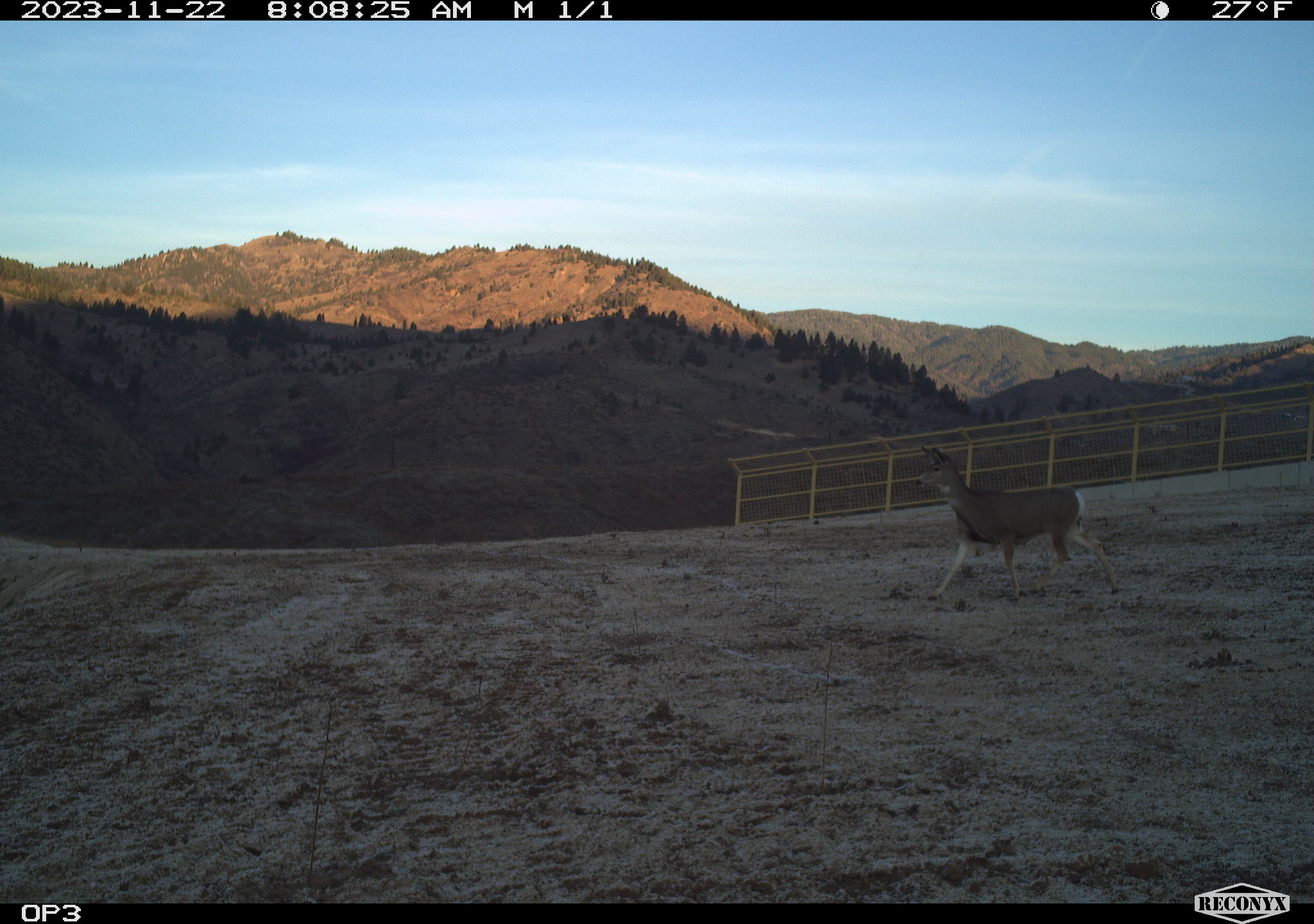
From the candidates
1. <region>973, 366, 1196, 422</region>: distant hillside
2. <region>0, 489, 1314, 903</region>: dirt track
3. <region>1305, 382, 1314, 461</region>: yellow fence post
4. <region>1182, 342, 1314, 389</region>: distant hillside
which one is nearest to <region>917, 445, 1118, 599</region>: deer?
<region>0, 489, 1314, 903</region>: dirt track

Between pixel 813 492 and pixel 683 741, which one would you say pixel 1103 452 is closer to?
pixel 813 492

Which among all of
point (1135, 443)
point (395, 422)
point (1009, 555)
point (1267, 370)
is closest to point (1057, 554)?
point (1009, 555)

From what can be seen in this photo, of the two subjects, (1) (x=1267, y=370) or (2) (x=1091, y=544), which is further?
(1) (x=1267, y=370)

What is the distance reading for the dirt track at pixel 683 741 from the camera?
18.9 ft

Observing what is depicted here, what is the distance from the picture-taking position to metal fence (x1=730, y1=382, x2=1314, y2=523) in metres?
24.6

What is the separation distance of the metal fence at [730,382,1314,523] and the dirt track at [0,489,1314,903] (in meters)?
9.76

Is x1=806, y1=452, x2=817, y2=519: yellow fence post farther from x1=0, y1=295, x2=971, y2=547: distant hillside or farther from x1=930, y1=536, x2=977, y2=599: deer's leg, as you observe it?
x1=0, y1=295, x2=971, y2=547: distant hillside

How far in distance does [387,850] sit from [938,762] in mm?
3866

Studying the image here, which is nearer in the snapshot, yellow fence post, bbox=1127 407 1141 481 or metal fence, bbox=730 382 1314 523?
yellow fence post, bbox=1127 407 1141 481

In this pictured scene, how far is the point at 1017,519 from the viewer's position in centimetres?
1293
